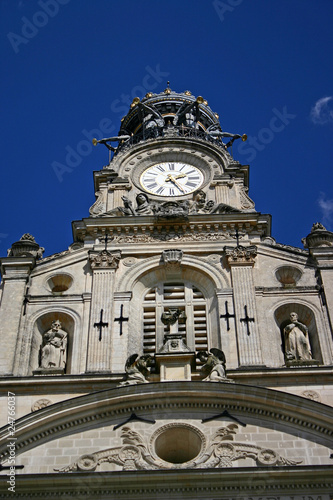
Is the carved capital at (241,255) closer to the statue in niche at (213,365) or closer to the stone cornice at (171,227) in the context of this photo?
the stone cornice at (171,227)

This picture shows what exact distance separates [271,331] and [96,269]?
218 inches

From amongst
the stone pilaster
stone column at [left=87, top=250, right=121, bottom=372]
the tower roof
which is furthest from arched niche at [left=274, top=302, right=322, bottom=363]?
the tower roof

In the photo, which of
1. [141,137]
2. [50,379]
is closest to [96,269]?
[50,379]

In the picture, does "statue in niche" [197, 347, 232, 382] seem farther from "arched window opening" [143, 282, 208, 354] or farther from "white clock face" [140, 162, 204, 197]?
"white clock face" [140, 162, 204, 197]

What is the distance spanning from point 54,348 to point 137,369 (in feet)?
9.33

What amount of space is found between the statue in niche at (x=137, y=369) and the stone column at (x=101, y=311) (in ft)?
2.64

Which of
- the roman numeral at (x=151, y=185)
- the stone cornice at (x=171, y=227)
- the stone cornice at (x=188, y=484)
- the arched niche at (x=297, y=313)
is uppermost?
the roman numeral at (x=151, y=185)

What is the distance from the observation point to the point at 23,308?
23562 mm

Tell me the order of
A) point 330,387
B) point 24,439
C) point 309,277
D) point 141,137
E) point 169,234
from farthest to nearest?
point 141,137
point 169,234
point 309,277
point 330,387
point 24,439

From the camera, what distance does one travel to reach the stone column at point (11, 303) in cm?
2200

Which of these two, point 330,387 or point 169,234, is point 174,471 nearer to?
point 330,387

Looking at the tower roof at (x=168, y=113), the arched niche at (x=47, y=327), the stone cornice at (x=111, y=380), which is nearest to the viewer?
the stone cornice at (x=111, y=380)

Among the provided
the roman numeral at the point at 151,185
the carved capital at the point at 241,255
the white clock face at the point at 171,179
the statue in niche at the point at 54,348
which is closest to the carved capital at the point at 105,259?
the statue in niche at the point at 54,348

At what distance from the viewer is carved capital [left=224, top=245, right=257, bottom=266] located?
24.7 metres
